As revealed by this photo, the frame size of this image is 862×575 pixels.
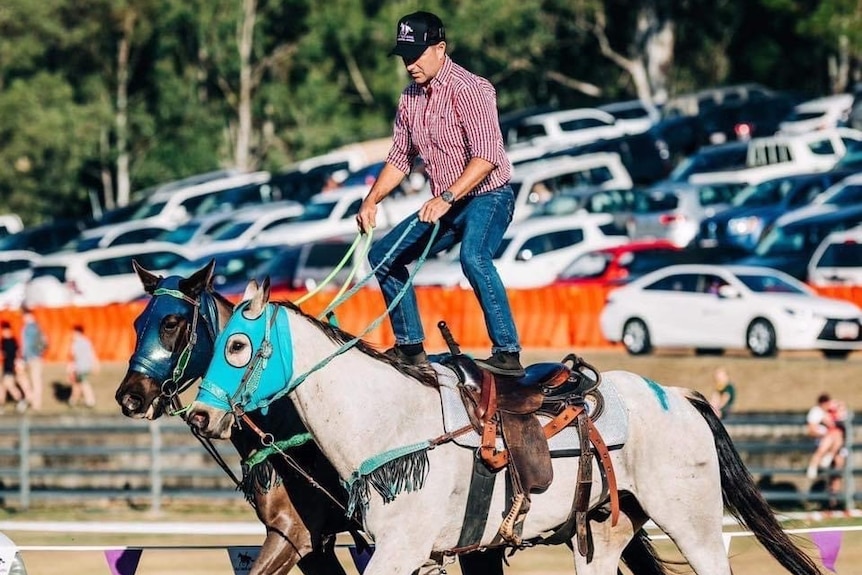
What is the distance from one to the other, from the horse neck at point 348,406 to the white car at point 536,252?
23455mm

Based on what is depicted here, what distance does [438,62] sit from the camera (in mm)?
9023

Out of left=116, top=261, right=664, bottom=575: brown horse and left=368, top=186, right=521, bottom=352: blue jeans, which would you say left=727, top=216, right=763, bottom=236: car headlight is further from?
left=368, top=186, right=521, bottom=352: blue jeans

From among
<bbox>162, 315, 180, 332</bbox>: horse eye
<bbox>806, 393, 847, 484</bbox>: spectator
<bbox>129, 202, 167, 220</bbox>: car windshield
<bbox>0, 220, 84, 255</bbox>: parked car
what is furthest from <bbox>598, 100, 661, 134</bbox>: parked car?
<bbox>162, 315, 180, 332</bbox>: horse eye

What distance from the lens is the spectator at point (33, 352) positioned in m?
28.8

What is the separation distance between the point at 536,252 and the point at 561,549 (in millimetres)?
16431

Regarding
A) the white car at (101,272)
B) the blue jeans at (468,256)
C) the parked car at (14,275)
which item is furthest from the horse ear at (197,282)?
the white car at (101,272)

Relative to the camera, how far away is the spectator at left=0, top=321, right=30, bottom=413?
28.5 meters

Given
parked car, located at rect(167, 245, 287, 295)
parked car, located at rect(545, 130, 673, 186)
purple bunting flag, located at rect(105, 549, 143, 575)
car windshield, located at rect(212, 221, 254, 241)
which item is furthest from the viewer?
parked car, located at rect(545, 130, 673, 186)

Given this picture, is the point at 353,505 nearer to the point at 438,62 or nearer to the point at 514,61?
the point at 438,62

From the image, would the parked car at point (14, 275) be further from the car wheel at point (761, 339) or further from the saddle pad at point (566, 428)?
the saddle pad at point (566, 428)

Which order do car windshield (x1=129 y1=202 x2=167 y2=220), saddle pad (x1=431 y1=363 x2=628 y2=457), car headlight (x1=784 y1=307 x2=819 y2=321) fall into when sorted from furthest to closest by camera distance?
car windshield (x1=129 y1=202 x2=167 y2=220) → car headlight (x1=784 y1=307 x2=819 y2=321) → saddle pad (x1=431 y1=363 x2=628 y2=457)

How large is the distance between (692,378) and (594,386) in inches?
715

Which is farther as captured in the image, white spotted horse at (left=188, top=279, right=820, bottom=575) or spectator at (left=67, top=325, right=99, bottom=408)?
spectator at (left=67, top=325, right=99, bottom=408)

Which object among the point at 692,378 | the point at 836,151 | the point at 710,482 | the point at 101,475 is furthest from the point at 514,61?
the point at 710,482
